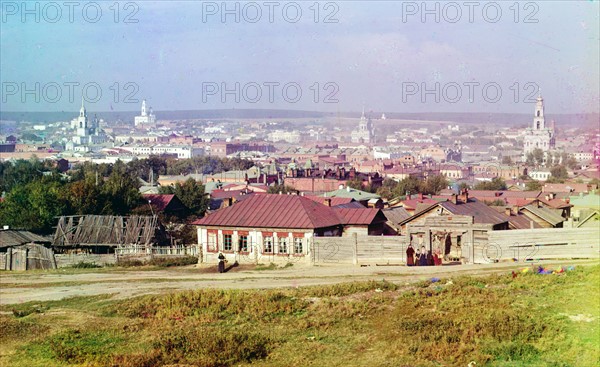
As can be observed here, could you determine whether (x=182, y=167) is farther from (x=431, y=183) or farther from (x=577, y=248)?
(x=577, y=248)

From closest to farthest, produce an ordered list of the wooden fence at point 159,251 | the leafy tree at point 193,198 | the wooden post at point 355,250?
the wooden post at point 355,250 → the wooden fence at point 159,251 → the leafy tree at point 193,198

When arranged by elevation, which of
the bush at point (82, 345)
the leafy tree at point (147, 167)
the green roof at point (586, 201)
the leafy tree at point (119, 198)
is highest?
the leafy tree at point (147, 167)

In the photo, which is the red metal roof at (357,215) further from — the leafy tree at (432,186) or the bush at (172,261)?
the leafy tree at (432,186)

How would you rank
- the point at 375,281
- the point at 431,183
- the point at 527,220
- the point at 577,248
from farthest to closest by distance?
the point at 431,183 → the point at 527,220 → the point at 577,248 → the point at 375,281

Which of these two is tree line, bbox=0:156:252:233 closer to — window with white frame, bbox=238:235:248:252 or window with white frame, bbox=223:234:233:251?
window with white frame, bbox=223:234:233:251

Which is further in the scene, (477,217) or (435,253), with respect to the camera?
(477,217)

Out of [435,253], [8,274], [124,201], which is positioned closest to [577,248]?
[435,253]

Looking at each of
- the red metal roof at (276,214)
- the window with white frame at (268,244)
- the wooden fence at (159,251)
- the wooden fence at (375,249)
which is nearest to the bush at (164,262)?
the wooden fence at (159,251)
